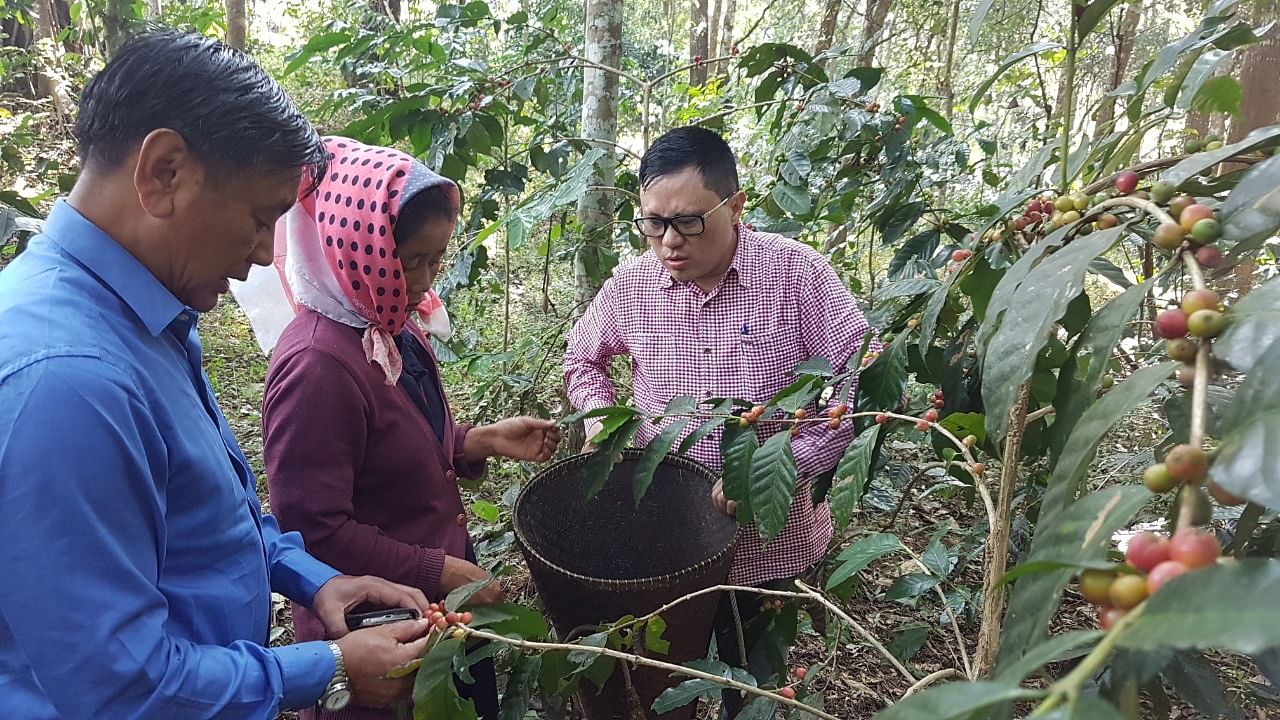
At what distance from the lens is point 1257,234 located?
545 mm

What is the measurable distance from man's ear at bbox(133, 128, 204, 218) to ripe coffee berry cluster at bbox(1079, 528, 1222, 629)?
3.34 ft

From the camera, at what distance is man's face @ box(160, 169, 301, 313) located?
0.93 metres

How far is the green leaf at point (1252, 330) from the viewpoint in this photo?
1.47 feet

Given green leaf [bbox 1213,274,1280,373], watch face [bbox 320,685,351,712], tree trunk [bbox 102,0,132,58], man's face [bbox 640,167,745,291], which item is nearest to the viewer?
green leaf [bbox 1213,274,1280,373]

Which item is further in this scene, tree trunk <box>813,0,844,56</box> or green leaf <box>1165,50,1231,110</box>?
tree trunk <box>813,0,844,56</box>

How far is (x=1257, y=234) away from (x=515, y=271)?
577 centimetres

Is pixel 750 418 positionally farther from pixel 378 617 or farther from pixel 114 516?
pixel 114 516

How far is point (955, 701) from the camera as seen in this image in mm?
358

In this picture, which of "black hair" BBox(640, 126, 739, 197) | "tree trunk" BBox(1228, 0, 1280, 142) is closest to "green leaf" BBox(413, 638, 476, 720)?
"black hair" BBox(640, 126, 739, 197)

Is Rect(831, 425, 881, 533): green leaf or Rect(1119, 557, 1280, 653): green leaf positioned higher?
Rect(1119, 557, 1280, 653): green leaf

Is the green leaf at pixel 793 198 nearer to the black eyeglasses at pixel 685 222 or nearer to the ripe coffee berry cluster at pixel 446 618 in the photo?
the black eyeglasses at pixel 685 222

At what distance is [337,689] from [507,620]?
285 mm

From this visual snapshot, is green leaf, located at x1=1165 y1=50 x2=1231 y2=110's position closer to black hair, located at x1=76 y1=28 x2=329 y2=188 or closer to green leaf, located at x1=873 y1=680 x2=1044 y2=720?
green leaf, located at x1=873 y1=680 x2=1044 y2=720

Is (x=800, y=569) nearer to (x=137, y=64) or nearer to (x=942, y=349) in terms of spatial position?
(x=942, y=349)
